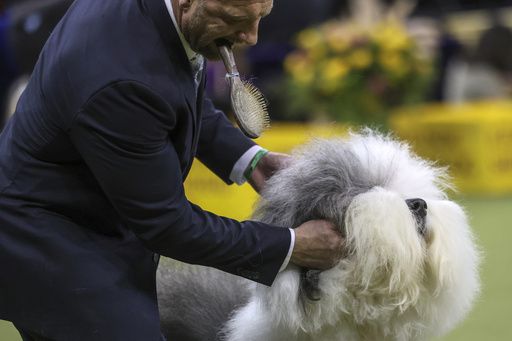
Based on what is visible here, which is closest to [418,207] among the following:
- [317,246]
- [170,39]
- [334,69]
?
[317,246]

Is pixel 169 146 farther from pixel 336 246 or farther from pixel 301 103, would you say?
pixel 301 103

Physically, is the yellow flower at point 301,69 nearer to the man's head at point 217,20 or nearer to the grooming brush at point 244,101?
the grooming brush at point 244,101

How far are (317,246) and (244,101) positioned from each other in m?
0.44

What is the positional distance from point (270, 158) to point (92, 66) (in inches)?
32.2

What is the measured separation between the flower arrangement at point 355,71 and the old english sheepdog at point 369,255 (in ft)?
13.3

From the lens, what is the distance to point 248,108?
6.49 ft

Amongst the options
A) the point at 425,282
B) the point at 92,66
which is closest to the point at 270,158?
the point at 425,282

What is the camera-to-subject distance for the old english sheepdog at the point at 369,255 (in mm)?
2037

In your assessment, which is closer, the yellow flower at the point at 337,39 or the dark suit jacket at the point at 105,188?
the dark suit jacket at the point at 105,188

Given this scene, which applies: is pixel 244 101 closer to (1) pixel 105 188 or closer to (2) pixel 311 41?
(1) pixel 105 188

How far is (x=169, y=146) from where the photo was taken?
1905 millimetres

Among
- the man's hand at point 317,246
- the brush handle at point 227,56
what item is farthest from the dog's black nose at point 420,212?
the brush handle at point 227,56

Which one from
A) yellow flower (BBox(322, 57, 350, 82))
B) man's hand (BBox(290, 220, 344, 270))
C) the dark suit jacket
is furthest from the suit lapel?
yellow flower (BBox(322, 57, 350, 82))

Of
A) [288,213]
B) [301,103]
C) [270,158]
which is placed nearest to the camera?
[288,213]
